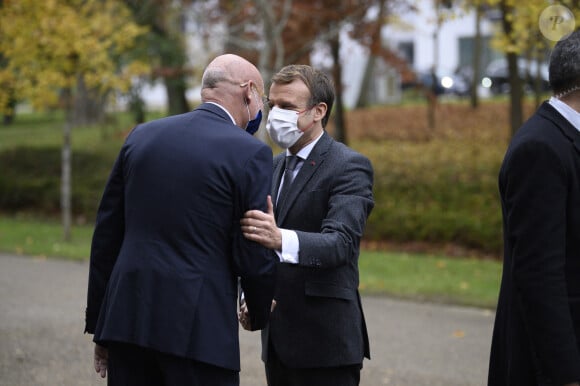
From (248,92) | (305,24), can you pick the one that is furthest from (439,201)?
(248,92)

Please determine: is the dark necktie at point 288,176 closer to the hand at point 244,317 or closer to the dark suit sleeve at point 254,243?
the hand at point 244,317

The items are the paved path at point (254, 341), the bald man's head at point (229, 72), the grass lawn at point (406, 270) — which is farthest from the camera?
the grass lawn at point (406, 270)

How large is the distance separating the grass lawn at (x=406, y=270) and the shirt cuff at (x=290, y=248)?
6.54 meters

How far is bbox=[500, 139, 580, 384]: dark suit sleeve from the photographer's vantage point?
10.5 feet

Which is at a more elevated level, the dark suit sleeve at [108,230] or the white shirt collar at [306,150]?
the white shirt collar at [306,150]

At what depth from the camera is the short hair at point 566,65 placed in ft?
10.8

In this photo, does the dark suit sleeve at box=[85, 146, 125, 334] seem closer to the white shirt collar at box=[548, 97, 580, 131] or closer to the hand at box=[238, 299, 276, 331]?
the hand at box=[238, 299, 276, 331]

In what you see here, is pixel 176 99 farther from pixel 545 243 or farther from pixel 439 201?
pixel 545 243

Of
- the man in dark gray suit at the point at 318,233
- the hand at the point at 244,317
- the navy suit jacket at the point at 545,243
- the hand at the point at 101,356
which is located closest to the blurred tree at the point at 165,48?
the man in dark gray suit at the point at 318,233

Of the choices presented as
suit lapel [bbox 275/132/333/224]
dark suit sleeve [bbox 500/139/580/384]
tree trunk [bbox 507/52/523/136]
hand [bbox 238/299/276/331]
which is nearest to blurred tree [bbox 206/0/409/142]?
tree trunk [bbox 507/52/523/136]

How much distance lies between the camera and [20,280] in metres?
10.9

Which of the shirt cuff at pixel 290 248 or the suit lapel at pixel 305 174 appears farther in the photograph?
the suit lapel at pixel 305 174

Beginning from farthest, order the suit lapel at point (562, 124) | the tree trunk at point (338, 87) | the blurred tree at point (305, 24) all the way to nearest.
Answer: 1. the tree trunk at point (338, 87)
2. the blurred tree at point (305, 24)
3. the suit lapel at point (562, 124)

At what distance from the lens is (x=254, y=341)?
8148mm
